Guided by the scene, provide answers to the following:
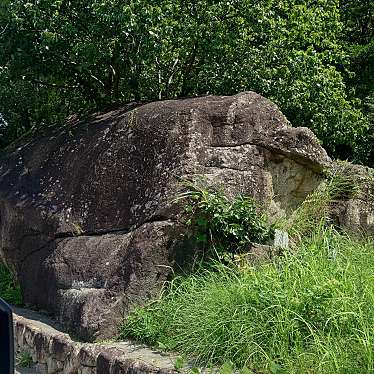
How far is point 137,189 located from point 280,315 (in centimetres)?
301

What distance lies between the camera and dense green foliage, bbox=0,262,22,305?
8.74 meters

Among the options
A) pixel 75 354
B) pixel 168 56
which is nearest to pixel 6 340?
pixel 75 354

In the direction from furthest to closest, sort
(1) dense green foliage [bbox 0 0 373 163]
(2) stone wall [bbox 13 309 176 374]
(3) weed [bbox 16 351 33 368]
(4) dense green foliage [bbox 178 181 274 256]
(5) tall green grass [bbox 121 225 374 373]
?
1. (1) dense green foliage [bbox 0 0 373 163]
2. (3) weed [bbox 16 351 33 368]
3. (4) dense green foliage [bbox 178 181 274 256]
4. (2) stone wall [bbox 13 309 176 374]
5. (5) tall green grass [bbox 121 225 374 373]

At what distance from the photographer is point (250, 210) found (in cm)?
679

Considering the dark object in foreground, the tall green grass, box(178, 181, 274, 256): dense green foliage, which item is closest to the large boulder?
box(178, 181, 274, 256): dense green foliage

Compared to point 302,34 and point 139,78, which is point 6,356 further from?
point 302,34

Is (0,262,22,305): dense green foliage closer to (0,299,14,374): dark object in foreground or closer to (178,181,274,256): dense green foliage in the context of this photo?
(178,181,274,256): dense green foliage

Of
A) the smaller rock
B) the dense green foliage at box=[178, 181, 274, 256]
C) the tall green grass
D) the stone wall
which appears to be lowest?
the stone wall

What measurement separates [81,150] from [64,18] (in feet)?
6.07

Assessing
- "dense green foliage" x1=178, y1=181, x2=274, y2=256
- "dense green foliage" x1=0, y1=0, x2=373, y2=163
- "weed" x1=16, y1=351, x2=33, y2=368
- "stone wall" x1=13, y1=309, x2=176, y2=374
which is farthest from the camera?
"dense green foliage" x1=0, y1=0, x2=373, y2=163

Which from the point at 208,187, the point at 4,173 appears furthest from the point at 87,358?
the point at 4,173

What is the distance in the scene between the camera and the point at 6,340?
7.29 ft

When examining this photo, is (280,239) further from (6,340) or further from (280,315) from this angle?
(6,340)

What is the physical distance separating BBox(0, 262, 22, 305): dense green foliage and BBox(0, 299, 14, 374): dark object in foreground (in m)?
6.60
